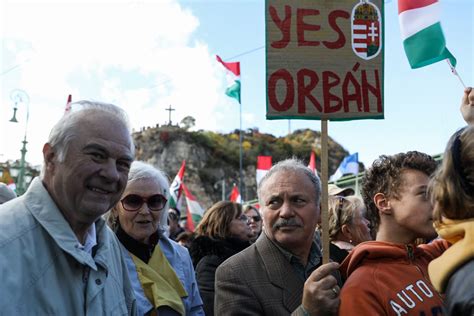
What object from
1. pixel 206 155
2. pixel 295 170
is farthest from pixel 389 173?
pixel 206 155

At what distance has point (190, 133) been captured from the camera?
54.1m

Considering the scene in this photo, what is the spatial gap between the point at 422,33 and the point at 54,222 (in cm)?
366

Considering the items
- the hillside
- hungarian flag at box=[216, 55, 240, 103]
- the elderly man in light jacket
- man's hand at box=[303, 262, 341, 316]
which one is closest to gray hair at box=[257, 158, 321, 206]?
man's hand at box=[303, 262, 341, 316]

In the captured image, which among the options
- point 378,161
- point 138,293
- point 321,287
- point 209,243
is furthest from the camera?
point 209,243

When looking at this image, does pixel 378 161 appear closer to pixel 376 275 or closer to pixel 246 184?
pixel 376 275

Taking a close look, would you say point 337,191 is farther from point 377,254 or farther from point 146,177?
point 377,254

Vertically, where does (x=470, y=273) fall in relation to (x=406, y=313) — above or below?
above

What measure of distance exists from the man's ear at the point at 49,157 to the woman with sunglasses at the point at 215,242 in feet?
6.39

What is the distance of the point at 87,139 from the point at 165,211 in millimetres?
1346

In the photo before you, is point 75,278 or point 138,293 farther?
point 138,293

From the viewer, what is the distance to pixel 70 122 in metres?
2.23

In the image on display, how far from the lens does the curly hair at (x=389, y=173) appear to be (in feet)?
8.09

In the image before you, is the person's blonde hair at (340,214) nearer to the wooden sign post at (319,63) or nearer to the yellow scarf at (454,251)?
the wooden sign post at (319,63)

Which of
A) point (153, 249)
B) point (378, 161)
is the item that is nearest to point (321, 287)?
point (378, 161)
